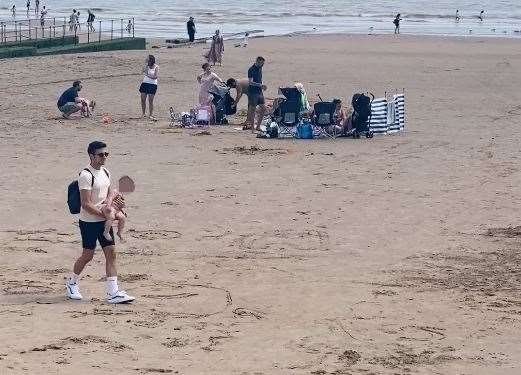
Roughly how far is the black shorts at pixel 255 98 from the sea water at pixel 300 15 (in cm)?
3360

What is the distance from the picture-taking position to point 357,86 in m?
31.8

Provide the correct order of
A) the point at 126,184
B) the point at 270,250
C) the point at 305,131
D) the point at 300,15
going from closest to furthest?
1. the point at 126,184
2. the point at 270,250
3. the point at 305,131
4. the point at 300,15

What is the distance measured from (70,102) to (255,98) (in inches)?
158

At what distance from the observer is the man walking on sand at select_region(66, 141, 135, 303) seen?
10.4 meters

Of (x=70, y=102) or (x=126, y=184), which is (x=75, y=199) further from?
(x=70, y=102)

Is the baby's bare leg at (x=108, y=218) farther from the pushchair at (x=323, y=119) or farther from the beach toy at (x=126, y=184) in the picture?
the pushchair at (x=323, y=119)

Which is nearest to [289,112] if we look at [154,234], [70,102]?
[70,102]

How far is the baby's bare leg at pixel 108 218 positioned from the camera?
10.5 metres

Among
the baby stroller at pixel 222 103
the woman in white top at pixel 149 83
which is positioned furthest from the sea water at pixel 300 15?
the baby stroller at pixel 222 103

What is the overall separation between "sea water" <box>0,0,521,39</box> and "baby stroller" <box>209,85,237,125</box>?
32338mm

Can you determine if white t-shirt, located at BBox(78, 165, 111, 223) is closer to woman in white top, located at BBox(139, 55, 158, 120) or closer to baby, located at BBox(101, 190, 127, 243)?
baby, located at BBox(101, 190, 127, 243)

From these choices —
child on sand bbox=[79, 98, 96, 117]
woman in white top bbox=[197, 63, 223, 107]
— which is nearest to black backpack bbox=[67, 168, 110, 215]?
woman in white top bbox=[197, 63, 223, 107]

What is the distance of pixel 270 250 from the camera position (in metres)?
13.0

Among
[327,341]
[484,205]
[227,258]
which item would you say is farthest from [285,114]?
[327,341]
